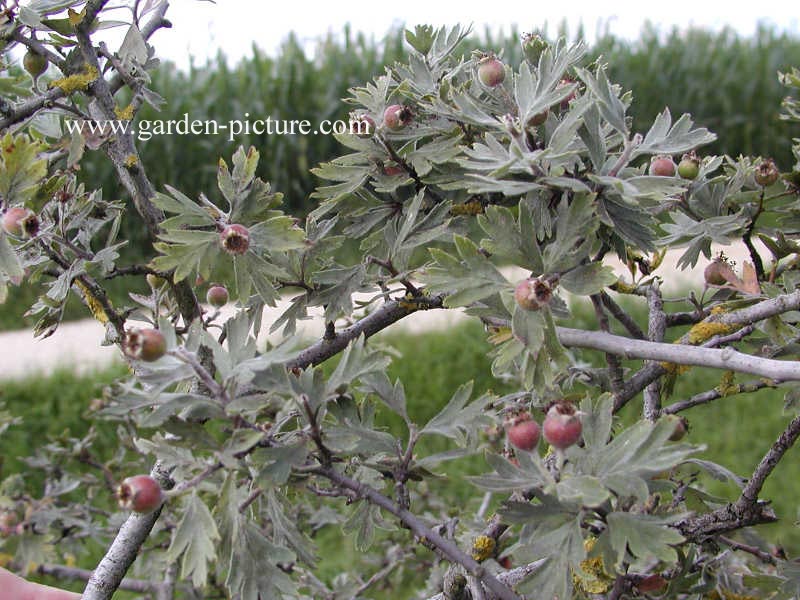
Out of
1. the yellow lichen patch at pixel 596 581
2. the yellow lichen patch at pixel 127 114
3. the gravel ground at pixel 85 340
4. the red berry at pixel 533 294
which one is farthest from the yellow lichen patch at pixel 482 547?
the gravel ground at pixel 85 340

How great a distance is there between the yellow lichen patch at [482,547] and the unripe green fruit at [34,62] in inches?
23.6

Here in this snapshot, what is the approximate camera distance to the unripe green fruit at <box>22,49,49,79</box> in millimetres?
757

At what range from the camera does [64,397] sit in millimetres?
2656

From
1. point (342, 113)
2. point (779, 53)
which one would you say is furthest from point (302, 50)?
point (779, 53)

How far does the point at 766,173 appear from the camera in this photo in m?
0.83

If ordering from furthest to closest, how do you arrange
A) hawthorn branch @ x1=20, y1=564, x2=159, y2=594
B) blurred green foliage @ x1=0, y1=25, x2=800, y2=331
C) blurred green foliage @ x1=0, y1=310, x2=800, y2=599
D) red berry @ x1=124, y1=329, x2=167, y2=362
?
blurred green foliage @ x1=0, y1=25, x2=800, y2=331 → blurred green foliage @ x1=0, y1=310, x2=800, y2=599 → hawthorn branch @ x1=20, y1=564, x2=159, y2=594 → red berry @ x1=124, y1=329, x2=167, y2=362

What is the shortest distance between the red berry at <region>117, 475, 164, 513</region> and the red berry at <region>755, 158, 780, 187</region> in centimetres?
65

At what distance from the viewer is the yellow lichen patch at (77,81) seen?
72 centimetres

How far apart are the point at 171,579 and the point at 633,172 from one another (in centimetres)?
85

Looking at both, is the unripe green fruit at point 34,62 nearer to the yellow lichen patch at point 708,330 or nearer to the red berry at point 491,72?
the red berry at point 491,72

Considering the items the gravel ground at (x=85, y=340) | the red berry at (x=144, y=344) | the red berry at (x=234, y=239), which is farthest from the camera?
the gravel ground at (x=85, y=340)

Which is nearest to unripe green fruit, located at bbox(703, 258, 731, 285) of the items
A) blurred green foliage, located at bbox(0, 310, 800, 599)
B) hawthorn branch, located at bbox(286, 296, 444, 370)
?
hawthorn branch, located at bbox(286, 296, 444, 370)

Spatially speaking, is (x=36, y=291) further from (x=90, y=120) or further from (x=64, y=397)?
(x=90, y=120)

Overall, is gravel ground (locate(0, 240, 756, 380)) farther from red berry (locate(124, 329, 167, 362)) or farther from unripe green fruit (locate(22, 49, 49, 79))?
red berry (locate(124, 329, 167, 362))
